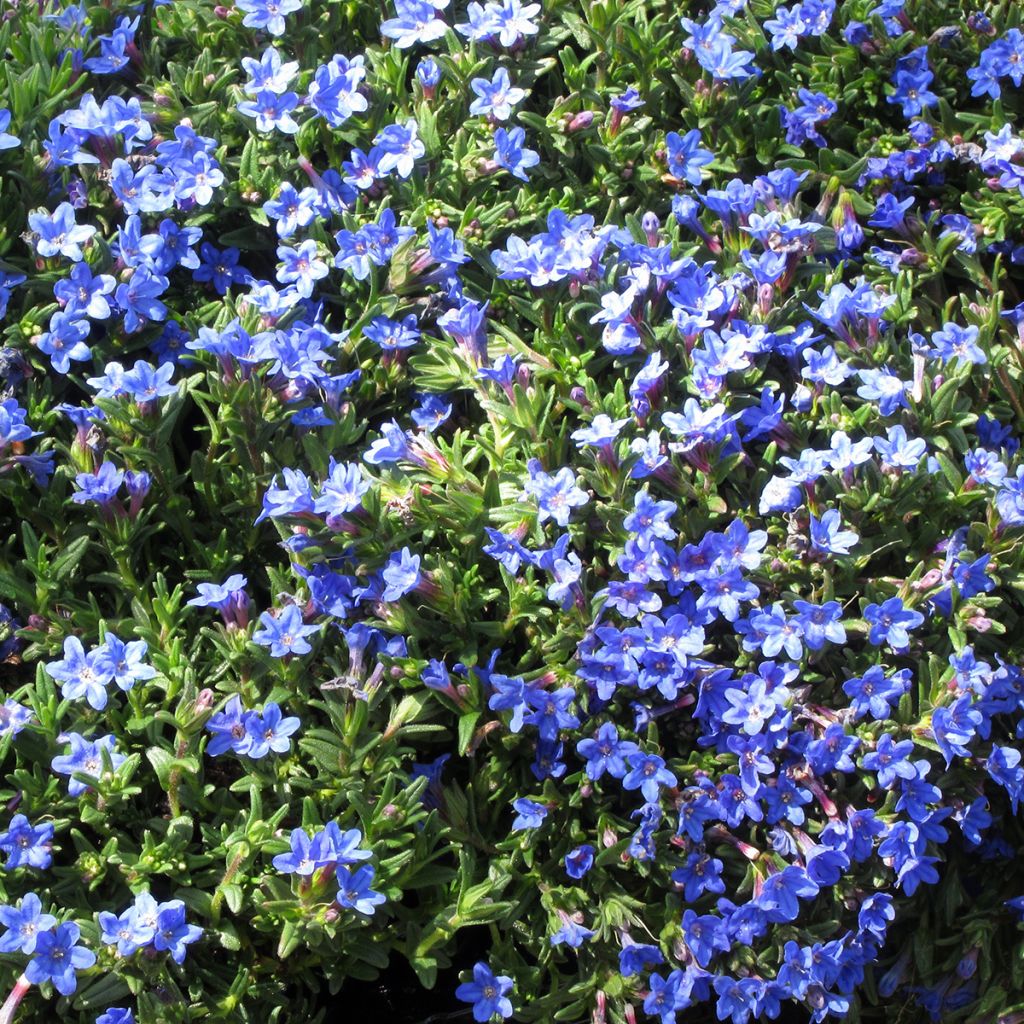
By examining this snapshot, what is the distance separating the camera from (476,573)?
12.6 feet

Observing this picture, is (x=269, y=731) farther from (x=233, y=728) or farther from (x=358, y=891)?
(x=358, y=891)

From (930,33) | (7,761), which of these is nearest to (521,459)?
(7,761)

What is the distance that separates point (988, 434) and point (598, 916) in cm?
197

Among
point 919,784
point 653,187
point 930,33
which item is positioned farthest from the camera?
point 930,33

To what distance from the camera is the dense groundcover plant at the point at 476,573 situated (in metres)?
3.53

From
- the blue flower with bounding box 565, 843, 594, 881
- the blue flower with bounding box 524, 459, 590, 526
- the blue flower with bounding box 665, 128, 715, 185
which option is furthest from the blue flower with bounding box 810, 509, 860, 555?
the blue flower with bounding box 665, 128, 715, 185

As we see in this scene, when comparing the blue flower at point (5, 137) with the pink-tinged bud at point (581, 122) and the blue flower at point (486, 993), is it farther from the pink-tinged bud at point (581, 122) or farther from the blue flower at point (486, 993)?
the blue flower at point (486, 993)

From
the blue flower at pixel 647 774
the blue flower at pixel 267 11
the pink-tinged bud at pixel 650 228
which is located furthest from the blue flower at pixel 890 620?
the blue flower at pixel 267 11

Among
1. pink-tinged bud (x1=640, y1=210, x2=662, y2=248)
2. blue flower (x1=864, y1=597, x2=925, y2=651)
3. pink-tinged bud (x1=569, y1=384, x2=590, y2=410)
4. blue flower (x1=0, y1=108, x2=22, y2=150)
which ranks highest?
blue flower (x1=0, y1=108, x2=22, y2=150)

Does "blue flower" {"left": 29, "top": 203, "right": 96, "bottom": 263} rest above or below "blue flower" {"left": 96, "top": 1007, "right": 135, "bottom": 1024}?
above

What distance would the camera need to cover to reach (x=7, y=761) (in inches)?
145

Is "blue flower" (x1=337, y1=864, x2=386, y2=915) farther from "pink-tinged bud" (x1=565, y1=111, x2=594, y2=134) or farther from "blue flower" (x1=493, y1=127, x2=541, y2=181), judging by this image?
"pink-tinged bud" (x1=565, y1=111, x2=594, y2=134)

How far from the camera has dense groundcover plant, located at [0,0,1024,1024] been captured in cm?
353

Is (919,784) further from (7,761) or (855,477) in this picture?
(7,761)
